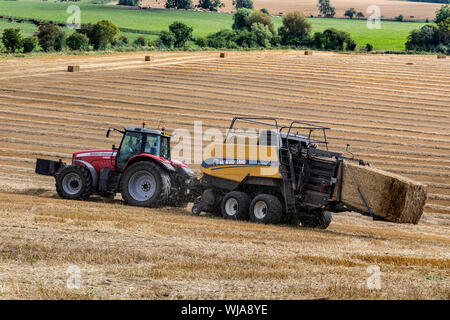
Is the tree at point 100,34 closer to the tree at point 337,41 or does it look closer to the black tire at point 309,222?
the tree at point 337,41

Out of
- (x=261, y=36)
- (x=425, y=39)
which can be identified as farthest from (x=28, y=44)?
(x=425, y=39)

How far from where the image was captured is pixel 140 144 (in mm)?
17547

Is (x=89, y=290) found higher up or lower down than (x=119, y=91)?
lower down

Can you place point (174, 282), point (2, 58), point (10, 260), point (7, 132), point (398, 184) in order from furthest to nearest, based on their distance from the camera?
point (2, 58) < point (7, 132) < point (398, 184) < point (10, 260) < point (174, 282)

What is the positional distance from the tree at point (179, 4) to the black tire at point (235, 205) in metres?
113

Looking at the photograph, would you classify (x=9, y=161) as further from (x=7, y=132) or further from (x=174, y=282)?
(x=174, y=282)

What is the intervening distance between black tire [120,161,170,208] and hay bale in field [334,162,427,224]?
5.13 m

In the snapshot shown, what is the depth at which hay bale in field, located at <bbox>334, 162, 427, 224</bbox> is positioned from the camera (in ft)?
46.0

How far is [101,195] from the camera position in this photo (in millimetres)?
18203

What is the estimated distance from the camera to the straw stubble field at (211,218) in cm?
886

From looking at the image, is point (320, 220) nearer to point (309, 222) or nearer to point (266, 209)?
point (309, 222)

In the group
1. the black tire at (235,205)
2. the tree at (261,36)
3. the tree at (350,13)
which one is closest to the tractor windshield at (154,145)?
the black tire at (235,205)

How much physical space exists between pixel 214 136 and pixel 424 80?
2053 cm

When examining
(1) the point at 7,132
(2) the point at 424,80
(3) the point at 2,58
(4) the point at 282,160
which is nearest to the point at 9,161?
(1) the point at 7,132
